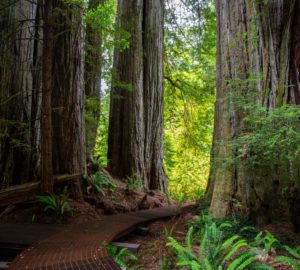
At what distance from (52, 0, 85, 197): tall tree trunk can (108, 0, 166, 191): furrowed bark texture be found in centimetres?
250

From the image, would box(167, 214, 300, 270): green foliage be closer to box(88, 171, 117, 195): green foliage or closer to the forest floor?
the forest floor

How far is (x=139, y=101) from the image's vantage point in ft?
32.3

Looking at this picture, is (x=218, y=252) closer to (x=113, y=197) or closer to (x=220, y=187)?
(x=220, y=187)

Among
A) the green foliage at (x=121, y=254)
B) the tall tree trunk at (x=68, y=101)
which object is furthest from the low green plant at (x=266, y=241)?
the tall tree trunk at (x=68, y=101)

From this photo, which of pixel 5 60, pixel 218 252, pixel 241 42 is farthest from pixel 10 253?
pixel 241 42

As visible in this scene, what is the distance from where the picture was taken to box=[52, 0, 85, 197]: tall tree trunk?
636 centimetres

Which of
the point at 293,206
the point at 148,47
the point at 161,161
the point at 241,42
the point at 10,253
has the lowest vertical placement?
the point at 10,253

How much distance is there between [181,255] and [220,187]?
1920 millimetres

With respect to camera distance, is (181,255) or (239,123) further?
(239,123)

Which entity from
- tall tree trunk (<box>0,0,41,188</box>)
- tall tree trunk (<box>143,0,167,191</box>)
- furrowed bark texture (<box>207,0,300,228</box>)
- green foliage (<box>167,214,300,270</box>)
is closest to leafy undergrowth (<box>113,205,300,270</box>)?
green foliage (<box>167,214,300,270</box>)

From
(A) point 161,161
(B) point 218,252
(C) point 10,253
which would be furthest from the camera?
(A) point 161,161

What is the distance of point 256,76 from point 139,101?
5.68 m

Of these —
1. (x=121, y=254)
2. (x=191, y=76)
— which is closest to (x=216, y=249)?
(x=121, y=254)

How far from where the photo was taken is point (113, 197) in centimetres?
747
